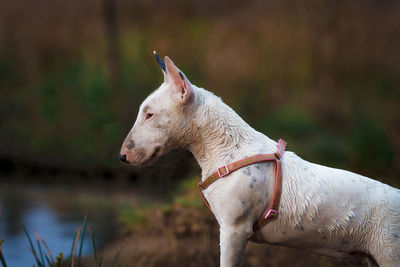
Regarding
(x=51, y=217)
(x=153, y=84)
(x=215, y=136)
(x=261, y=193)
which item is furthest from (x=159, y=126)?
(x=153, y=84)

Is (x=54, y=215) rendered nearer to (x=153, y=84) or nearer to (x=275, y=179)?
(x=153, y=84)

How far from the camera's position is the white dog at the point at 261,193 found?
Result: 231 cm

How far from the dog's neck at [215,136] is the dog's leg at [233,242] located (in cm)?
29

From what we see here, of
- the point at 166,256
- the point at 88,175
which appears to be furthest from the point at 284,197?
the point at 88,175

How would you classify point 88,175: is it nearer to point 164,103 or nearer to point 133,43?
point 133,43

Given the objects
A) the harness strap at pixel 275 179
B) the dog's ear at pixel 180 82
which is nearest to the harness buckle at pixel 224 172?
the harness strap at pixel 275 179

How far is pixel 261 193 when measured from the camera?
2338 mm

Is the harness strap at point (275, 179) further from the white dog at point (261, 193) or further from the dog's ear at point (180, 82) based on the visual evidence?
the dog's ear at point (180, 82)

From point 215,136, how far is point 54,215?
14.4ft

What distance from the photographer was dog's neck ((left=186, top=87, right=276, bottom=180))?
95.8 inches

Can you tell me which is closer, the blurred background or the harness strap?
the harness strap

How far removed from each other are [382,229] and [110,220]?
4.26 meters

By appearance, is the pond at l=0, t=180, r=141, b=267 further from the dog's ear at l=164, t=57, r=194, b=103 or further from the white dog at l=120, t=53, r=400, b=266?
the dog's ear at l=164, t=57, r=194, b=103

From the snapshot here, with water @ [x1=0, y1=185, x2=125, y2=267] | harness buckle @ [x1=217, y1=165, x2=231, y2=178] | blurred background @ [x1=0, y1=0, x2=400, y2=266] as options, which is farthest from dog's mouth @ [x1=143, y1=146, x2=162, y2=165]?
blurred background @ [x1=0, y1=0, x2=400, y2=266]
